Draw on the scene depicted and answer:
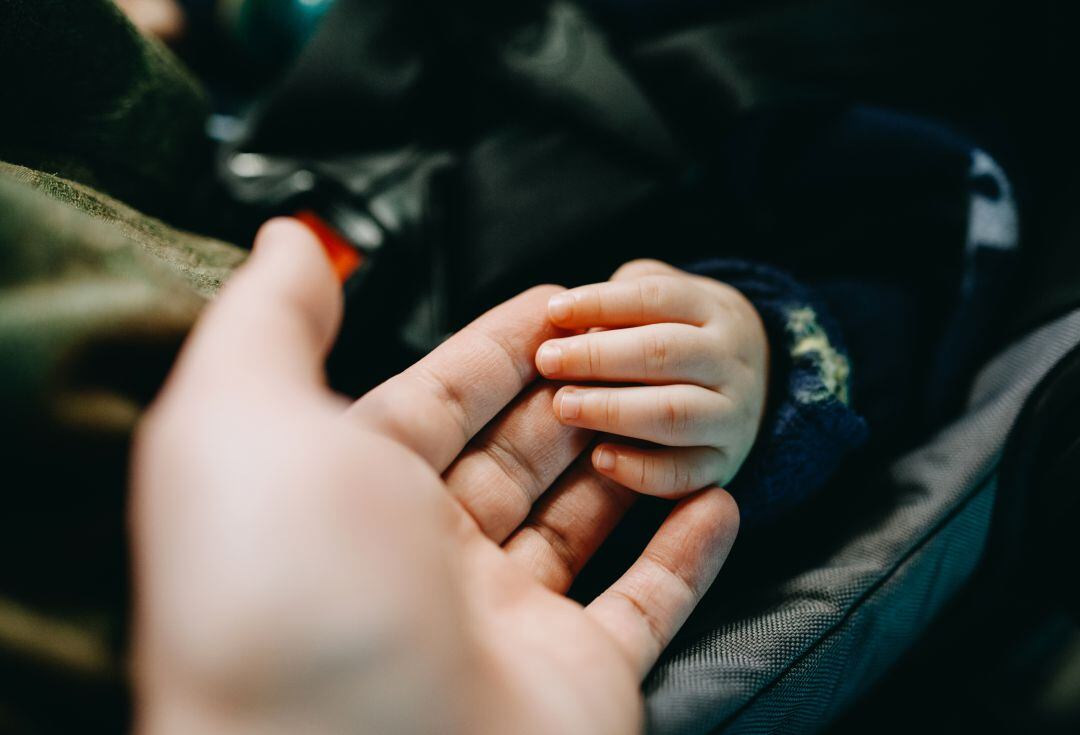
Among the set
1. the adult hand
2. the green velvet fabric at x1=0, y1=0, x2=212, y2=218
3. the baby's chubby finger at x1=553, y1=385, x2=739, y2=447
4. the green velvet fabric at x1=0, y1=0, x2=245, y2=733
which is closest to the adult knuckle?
the baby's chubby finger at x1=553, y1=385, x2=739, y2=447

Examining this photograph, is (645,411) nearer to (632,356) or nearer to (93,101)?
(632,356)

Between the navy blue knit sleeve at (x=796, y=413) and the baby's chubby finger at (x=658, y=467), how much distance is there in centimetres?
7

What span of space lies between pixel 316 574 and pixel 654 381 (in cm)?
27

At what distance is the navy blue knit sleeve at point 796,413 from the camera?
51 cm

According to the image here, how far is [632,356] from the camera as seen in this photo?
0.44m

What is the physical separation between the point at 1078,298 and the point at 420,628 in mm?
623

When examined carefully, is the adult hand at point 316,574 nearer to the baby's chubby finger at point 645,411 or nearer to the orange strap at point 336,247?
the baby's chubby finger at point 645,411

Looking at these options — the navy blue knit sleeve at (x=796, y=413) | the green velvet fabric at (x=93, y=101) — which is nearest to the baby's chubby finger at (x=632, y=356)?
the navy blue knit sleeve at (x=796, y=413)

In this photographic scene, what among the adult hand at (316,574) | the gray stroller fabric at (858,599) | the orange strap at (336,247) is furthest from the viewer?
the orange strap at (336,247)

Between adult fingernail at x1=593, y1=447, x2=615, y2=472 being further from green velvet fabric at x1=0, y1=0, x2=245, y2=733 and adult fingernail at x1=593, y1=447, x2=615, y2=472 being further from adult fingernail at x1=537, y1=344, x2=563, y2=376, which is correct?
green velvet fabric at x1=0, y1=0, x2=245, y2=733

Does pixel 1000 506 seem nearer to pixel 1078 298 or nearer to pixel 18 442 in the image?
pixel 1078 298

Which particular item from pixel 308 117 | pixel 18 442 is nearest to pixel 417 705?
pixel 18 442

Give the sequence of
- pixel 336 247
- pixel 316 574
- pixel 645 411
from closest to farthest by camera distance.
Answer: pixel 316 574 → pixel 645 411 → pixel 336 247

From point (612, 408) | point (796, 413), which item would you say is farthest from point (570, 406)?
point (796, 413)
